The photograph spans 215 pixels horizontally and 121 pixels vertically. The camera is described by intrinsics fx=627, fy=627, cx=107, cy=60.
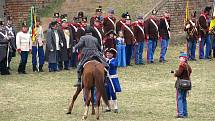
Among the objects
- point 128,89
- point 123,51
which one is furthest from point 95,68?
point 123,51

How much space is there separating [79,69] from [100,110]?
4.32 feet

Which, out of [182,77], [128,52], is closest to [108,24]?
[128,52]

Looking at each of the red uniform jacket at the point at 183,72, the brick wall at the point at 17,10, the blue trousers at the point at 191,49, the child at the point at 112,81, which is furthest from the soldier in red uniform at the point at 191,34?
the red uniform jacket at the point at 183,72

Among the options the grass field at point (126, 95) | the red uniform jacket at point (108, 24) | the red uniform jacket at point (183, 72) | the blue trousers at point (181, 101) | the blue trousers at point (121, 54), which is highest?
the red uniform jacket at point (108, 24)

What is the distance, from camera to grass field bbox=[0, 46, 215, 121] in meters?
13.8

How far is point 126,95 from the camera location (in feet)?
53.9

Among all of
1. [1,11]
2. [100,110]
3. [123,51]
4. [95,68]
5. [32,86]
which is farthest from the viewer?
[1,11]

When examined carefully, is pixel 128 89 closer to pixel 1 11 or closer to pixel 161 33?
pixel 161 33

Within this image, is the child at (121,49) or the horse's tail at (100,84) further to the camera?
the child at (121,49)

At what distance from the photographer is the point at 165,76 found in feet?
63.8

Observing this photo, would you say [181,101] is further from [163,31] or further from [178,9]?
[178,9]

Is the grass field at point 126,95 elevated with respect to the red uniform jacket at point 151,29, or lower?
lower

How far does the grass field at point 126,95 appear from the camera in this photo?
1384cm

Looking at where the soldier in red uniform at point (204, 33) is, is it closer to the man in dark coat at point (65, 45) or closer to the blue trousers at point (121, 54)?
the blue trousers at point (121, 54)
